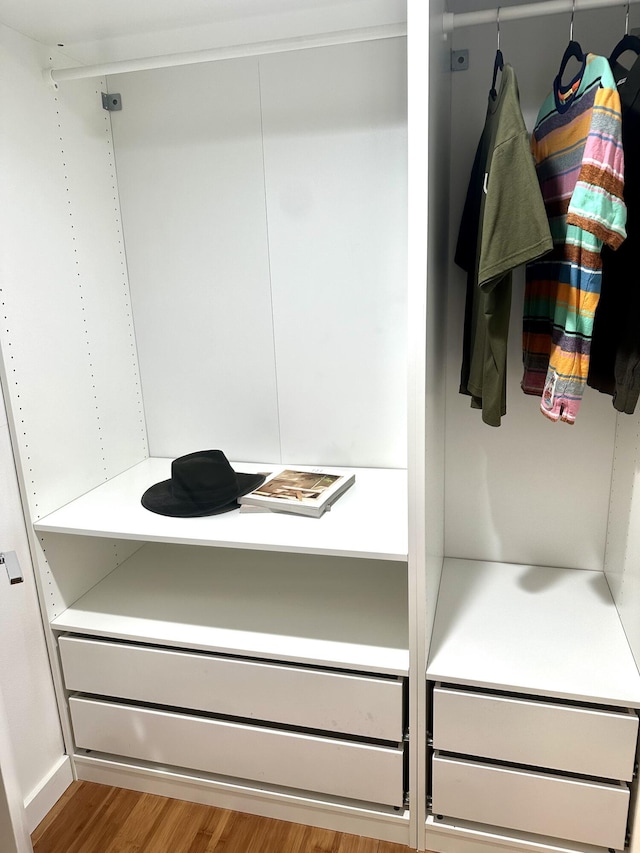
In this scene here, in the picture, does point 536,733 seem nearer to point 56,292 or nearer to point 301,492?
point 301,492

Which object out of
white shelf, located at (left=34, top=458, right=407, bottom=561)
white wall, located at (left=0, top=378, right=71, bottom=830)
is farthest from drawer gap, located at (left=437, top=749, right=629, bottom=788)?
white wall, located at (left=0, top=378, right=71, bottom=830)

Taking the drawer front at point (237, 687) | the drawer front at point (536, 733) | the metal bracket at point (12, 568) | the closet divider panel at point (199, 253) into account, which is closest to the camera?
the metal bracket at point (12, 568)

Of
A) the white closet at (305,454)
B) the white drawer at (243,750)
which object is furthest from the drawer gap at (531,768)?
the white drawer at (243,750)

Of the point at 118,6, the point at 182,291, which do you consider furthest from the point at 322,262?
the point at 118,6

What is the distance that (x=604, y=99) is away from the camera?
120 cm

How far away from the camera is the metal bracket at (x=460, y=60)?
5.38ft

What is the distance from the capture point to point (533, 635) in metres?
1.59

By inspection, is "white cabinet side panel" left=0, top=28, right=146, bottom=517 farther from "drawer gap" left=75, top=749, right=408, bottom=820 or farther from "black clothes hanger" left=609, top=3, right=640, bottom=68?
"black clothes hanger" left=609, top=3, right=640, bottom=68

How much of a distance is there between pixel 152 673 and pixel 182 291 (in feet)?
3.68

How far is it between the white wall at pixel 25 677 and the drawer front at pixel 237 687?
84mm

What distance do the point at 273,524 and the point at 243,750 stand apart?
62 cm

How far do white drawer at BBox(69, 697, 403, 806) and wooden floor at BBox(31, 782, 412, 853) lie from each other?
12cm

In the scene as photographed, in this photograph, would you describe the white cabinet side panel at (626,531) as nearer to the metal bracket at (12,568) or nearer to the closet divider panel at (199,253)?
the closet divider panel at (199,253)

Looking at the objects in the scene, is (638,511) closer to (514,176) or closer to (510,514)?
(510,514)
